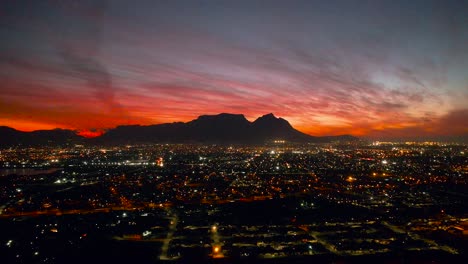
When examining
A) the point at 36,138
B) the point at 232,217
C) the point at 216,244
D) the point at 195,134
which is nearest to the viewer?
the point at 216,244

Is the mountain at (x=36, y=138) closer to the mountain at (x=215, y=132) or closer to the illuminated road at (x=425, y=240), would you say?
the mountain at (x=215, y=132)

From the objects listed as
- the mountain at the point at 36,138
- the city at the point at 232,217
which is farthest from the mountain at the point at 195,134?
the city at the point at 232,217

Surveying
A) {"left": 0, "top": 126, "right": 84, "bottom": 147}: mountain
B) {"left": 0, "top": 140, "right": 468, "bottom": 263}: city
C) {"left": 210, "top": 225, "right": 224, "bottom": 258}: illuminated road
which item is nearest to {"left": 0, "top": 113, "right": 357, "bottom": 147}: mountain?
{"left": 0, "top": 126, "right": 84, "bottom": 147}: mountain

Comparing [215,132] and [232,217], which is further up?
[215,132]

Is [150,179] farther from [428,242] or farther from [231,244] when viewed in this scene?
[428,242]

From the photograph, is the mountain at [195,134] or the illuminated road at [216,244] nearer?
the illuminated road at [216,244]

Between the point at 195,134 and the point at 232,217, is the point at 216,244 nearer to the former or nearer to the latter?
the point at 232,217

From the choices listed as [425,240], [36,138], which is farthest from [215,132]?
[425,240]
